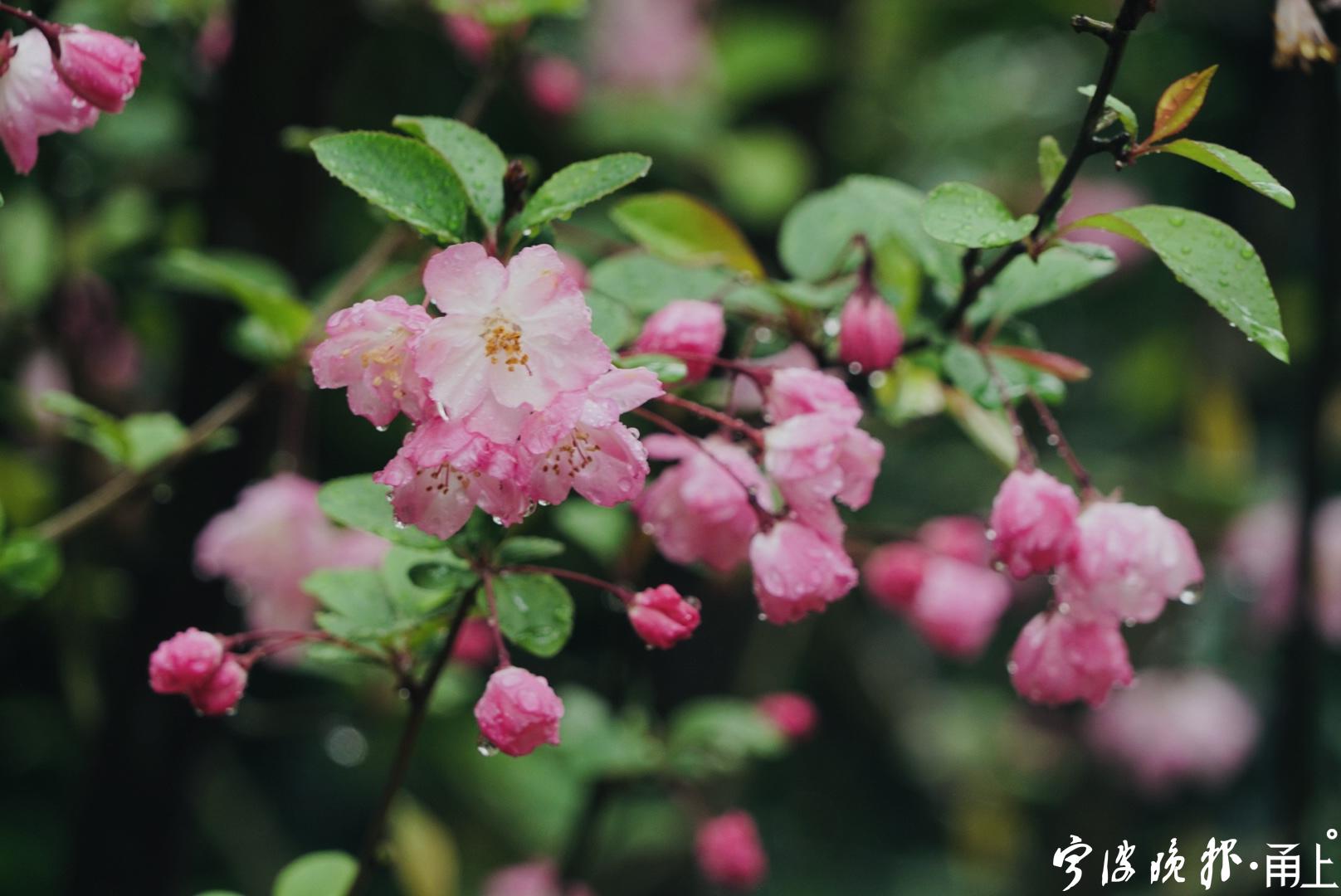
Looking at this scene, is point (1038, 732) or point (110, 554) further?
point (1038, 732)

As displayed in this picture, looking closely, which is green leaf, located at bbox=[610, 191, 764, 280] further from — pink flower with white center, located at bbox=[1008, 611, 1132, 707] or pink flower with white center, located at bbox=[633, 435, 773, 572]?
pink flower with white center, located at bbox=[1008, 611, 1132, 707]

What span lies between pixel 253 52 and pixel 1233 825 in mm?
2090

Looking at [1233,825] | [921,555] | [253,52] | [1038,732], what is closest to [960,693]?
[1038,732]

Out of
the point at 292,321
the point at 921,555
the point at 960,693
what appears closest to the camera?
the point at 292,321

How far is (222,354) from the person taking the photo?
4.49 ft

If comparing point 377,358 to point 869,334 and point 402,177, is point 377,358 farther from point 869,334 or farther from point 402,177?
point 869,334

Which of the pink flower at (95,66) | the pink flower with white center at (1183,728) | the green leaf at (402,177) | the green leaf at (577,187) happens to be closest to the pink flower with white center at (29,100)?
the pink flower at (95,66)

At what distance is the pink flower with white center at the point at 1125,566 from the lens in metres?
0.82

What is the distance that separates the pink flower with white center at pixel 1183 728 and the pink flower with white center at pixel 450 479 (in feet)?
6.15

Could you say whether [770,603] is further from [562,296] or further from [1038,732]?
[1038,732]

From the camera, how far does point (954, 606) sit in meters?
1.31

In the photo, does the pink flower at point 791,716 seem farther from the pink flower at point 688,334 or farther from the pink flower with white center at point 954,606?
the pink flower at point 688,334

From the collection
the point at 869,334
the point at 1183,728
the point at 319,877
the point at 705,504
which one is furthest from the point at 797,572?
the point at 1183,728

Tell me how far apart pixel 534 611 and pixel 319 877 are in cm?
28
